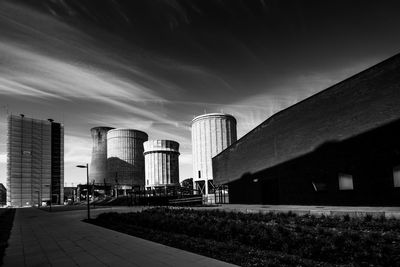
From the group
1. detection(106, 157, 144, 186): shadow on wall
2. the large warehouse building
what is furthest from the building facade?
the large warehouse building

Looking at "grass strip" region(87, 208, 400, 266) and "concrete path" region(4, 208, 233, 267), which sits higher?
"grass strip" region(87, 208, 400, 266)

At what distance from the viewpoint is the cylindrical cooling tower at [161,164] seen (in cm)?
13412

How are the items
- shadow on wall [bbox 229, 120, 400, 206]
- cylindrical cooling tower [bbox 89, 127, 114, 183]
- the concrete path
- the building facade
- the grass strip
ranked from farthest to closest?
cylindrical cooling tower [bbox 89, 127, 114, 183], the building facade, shadow on wall [bbox 229, 120, 400, 206], the concrete path, the grass strip

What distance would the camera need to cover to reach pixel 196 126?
93.3 meters

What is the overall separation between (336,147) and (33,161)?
6094 inches

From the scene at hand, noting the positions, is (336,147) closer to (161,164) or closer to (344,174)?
(344,174)

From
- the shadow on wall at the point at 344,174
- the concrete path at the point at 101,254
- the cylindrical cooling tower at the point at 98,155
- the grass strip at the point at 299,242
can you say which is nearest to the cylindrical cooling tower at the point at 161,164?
the cylindrical cooling tower at the point at 98,155

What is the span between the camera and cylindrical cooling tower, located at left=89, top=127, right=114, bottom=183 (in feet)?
568

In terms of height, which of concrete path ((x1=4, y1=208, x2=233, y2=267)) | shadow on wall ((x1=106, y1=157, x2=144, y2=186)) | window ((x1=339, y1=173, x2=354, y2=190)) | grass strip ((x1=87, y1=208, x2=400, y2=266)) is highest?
shadow on wall ((x1=106, y1=157, x2=144, y2=186))

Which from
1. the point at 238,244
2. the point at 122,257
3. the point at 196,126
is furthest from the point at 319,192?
the point at 196,126

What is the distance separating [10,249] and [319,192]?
23751mm

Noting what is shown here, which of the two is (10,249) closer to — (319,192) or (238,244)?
(238,244)

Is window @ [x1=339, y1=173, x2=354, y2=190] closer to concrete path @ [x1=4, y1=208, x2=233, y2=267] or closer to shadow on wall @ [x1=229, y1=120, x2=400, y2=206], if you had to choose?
shadow on wall @ [x1=229, y1=120, x2=400, y2=206]

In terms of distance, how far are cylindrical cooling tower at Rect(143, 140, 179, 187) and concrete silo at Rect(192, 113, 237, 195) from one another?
43.0 m
